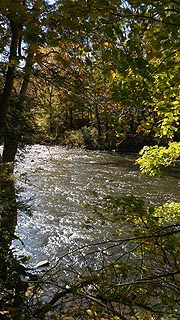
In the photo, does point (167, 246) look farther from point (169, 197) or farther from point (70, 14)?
point (169, 197)

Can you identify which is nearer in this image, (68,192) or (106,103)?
(106,103)

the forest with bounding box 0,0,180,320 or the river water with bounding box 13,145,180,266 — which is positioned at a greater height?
the forest with bounding box 0,0,180,320

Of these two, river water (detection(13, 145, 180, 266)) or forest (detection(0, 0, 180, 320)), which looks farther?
river water (detection(13, 145, 180, 266))

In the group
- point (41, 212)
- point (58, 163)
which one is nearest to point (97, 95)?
point (41, 212)

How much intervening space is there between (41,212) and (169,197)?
16.5 feet

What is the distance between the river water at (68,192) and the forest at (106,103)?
85 centimetres

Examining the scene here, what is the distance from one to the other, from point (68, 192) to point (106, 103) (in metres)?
10.1

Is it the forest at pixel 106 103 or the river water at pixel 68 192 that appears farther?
the river water at pixel 68 192

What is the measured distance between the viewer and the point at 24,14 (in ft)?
5.56

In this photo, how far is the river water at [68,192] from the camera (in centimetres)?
817

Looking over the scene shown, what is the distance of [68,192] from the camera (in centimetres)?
1292

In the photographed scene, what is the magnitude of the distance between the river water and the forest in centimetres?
85

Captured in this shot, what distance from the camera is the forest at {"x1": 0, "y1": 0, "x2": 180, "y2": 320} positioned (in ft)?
5.72

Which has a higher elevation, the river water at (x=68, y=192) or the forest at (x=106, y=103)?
the forest at (x=106, y=103)
